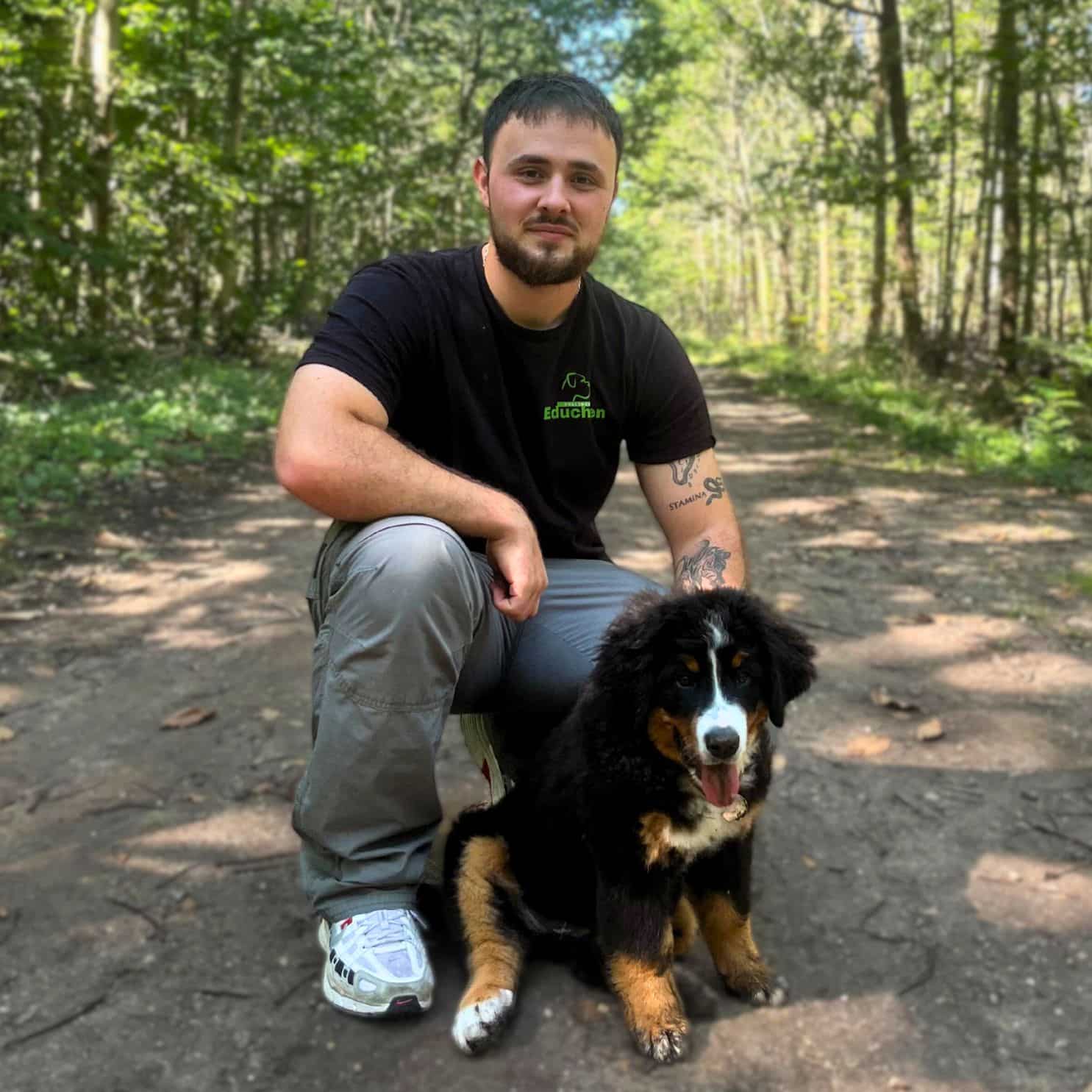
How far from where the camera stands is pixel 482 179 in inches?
128

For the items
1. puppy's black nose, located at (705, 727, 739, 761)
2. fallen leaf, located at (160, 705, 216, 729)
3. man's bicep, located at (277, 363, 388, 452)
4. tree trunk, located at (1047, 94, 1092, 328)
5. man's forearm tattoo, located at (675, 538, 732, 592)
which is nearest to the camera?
puppy's black nose, located at (705, 727, 739, 761)

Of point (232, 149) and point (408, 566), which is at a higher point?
point (232, 149)

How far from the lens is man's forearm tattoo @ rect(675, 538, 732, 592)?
311cm

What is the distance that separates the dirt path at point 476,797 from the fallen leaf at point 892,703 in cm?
1

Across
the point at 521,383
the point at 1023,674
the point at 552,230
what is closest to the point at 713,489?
the point at 521,383

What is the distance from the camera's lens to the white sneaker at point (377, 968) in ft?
8.13

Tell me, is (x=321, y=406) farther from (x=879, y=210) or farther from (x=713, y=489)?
(x=879, y=210)

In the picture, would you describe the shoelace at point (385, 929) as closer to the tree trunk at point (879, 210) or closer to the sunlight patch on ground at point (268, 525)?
the sunlight patch on ground at point (268, 525)

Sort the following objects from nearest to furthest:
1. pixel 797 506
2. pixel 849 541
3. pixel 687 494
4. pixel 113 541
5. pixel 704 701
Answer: pixel 704 701 < pixel 687 494 < pixel 113 541 < pixel 849 541 < pixel 797 506

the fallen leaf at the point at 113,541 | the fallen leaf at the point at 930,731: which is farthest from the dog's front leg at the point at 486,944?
the fallen leaf at the point at 113,541

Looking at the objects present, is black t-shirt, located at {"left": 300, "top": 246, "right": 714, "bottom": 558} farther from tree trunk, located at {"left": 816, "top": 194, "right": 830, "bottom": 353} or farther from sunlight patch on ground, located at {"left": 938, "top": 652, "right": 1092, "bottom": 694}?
tree trunk, located at {"left": 816, "top": 194, "right": 830, "bottom": 353}

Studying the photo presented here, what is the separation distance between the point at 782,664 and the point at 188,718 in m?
2.68

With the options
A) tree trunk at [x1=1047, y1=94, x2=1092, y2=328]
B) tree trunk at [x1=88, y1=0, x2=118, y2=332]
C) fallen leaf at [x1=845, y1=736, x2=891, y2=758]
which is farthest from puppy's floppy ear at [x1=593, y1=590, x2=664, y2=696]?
tree trunk at [x1=1047, y1=94, x2=1092, y2=328]

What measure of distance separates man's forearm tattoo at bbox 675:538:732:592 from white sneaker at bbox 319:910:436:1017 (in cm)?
125
